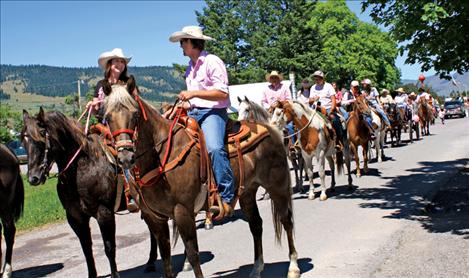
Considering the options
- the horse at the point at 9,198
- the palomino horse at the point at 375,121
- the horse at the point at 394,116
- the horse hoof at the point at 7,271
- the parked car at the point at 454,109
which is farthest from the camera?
the parked car at the point at 454,109

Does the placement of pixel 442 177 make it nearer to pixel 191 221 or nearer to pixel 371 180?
pixel 371 180

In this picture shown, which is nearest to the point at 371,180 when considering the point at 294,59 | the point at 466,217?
the point at 466,217

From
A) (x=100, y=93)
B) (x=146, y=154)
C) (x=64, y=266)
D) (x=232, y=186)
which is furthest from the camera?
(x=64, y=266)

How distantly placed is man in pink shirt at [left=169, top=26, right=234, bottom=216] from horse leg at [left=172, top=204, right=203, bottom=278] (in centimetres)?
34

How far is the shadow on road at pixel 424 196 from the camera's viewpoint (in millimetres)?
8242

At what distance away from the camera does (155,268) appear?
278 inches

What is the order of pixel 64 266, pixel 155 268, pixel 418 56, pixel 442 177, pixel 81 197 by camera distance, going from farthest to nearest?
1. pixel 442 177
2. pixel 418 56
3. pixel 64 266
4. pixel 155 268
5. pixel 81 197

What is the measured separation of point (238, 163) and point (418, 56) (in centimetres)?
502

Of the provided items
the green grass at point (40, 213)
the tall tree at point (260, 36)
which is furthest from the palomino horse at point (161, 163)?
the tall tree at point (260, 36)

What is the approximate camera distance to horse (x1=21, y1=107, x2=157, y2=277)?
19.3 ft

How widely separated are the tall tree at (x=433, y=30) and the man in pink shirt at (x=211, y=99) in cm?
397

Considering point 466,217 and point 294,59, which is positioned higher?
point 294,59

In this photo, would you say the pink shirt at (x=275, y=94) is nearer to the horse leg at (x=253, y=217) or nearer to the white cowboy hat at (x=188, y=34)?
the horse leg at (x=253, y=217)

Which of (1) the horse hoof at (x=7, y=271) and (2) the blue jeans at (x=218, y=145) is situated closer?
(2) the blue jeans at (x=218, y=145)
